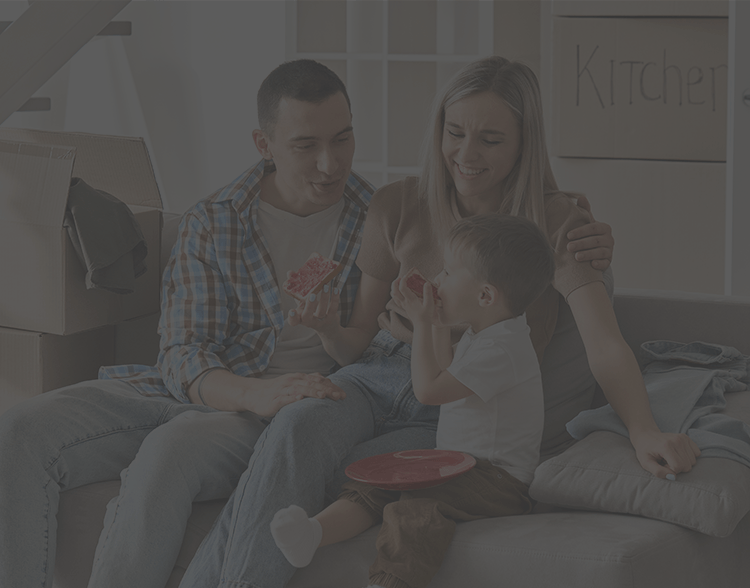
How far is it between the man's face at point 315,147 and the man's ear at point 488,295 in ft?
1.86

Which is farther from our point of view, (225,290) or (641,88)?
(641,88)

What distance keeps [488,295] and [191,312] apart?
2.40 ft

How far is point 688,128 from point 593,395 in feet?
4.45

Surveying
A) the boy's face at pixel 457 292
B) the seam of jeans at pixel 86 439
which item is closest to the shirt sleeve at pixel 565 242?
the boy's face at pixel 457 292

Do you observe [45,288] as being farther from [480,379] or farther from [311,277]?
[480,379]

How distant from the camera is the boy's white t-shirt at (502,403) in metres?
1.58

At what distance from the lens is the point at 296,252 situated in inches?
83.8

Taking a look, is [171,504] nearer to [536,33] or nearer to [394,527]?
[394,527]

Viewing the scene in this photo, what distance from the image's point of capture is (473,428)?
5.36ft

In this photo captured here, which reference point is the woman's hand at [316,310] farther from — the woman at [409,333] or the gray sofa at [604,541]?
the gray sofa at [604,541]

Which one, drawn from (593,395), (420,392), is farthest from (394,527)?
(593,395)

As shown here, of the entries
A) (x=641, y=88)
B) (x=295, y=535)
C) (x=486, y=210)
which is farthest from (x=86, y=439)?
(x=641, y=88)

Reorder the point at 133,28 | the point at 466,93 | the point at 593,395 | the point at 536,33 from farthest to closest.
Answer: the point at 133,28
the point at 536,33
the point at 593,395
the point at 466,93

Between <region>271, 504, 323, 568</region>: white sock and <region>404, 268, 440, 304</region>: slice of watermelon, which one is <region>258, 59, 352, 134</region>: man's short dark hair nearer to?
<region>404, 268, 440, 304</region>: slice of watermelon
